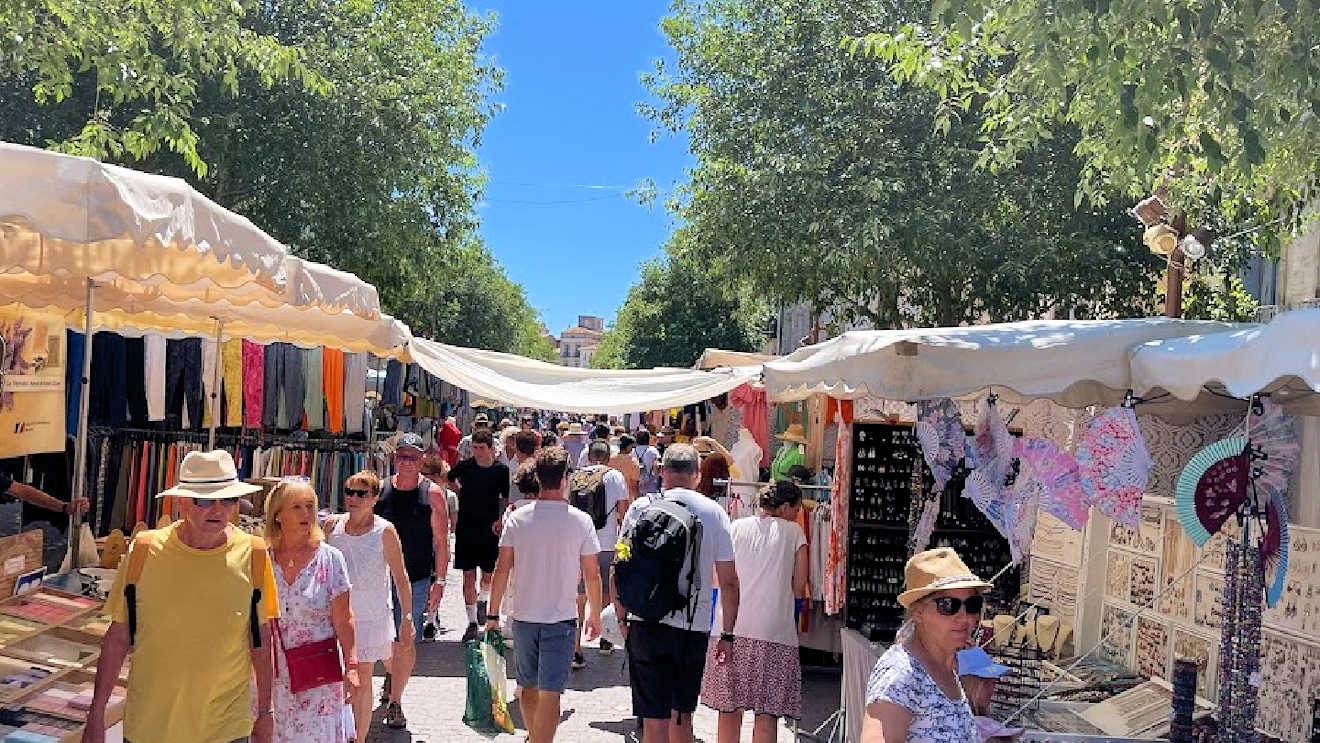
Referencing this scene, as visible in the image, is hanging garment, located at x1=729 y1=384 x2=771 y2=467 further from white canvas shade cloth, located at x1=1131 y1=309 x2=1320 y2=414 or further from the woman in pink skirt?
white canvas shade cloth, located at x1=1131 y1=309 x2=1320 y2=414

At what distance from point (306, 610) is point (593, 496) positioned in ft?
14.2

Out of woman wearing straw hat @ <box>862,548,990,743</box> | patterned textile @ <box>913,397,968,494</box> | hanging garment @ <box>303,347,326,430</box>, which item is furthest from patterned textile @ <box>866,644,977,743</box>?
hanging garment @ <box>303,347,326,430</box>

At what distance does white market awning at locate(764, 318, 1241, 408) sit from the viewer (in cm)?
518

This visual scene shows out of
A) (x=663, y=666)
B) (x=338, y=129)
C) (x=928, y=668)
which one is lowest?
(x=663, y=666)

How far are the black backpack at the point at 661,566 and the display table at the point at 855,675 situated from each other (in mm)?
1426

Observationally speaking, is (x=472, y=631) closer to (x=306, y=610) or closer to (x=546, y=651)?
(x=546, y=651)

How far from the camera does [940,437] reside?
5.91 m

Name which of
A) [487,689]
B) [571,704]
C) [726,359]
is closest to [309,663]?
[487,689]

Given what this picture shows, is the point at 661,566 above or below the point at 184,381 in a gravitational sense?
below

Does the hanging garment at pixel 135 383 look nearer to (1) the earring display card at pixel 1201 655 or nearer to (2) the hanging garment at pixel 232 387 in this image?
(2) the hanging garment at pixel 232 387

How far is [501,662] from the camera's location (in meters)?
6.50

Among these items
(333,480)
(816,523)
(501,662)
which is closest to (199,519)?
(501,662)

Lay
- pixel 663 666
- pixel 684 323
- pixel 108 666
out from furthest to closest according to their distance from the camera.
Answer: pixel 684 323, pixel 663 666, pixel 108 666

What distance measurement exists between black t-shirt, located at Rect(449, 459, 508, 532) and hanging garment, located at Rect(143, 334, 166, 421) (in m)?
2.51
